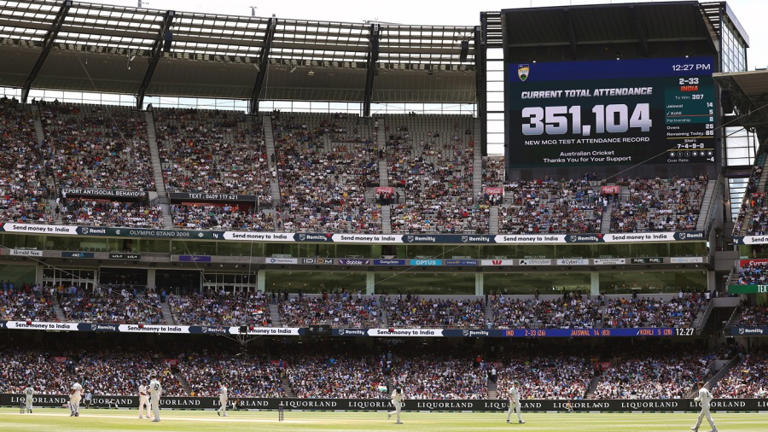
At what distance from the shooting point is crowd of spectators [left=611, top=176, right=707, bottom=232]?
69375 millimetres

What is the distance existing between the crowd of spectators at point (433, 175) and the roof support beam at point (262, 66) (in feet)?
35.3

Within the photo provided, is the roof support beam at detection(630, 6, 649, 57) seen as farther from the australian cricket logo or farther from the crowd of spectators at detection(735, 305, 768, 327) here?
the crowd of spectators at detection(735, 305, 768, 327)

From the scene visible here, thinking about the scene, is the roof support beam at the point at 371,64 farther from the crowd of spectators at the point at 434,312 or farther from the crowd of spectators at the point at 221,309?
the crowd of spectators at the point at 221,309

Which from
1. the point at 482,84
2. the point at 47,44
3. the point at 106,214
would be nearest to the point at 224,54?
the point at 47,44

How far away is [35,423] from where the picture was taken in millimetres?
32938

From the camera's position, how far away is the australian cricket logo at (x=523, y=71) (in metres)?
73.9

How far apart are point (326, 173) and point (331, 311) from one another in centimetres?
1206

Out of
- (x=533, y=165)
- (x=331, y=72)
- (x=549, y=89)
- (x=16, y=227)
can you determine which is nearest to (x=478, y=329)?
(x=533, y=165)

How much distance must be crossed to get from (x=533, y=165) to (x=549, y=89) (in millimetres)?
5650

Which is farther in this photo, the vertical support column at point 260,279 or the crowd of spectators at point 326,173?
the crowd of spectators at point 326,173

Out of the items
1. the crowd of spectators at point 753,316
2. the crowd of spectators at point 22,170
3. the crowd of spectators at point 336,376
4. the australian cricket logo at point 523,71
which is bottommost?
the crowd of spectators at point 336,376

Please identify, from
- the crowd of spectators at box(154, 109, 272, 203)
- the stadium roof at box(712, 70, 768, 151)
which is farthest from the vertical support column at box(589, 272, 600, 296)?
the crowd of spectators at box(154, 109, 272, 203)

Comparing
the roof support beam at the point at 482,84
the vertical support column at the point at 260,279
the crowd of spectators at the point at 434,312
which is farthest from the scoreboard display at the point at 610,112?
the vertical support column at the point at 260,279

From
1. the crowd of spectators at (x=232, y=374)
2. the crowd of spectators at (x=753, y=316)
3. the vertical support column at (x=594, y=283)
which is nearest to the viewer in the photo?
the crowd of spectators at (x=232, y=374)
